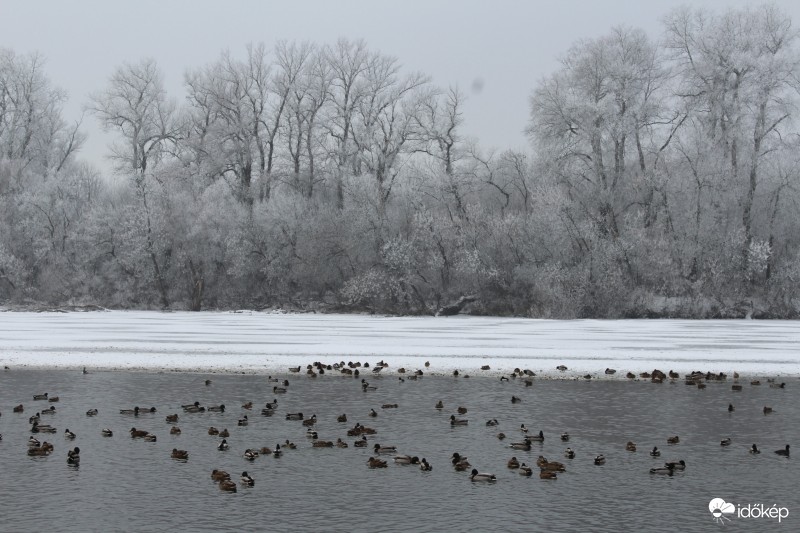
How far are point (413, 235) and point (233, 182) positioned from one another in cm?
2019

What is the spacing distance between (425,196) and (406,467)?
198ft

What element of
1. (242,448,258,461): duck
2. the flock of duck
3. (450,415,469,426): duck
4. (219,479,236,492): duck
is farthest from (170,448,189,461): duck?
(450,415,469,426): duck

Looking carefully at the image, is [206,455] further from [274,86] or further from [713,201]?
[274,86]

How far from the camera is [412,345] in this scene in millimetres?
36281

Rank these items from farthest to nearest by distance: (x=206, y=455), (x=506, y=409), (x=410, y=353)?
(x=410, y=353) < (x=506, y=409) < (x=206, y=455)

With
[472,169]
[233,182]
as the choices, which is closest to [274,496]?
[472,169]

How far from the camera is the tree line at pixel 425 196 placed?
62812mm

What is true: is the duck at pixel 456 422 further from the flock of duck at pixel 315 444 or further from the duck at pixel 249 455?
the duck at pixel 249 455

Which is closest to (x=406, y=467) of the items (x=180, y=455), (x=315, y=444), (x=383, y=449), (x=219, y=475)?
(x=383, y=449)

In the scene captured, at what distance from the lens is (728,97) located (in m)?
63.9

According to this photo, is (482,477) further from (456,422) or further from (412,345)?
(412,345)

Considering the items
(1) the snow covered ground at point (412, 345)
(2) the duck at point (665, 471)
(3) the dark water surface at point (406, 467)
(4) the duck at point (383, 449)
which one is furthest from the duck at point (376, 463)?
(1) the snow covered ground at point (412, 345)
